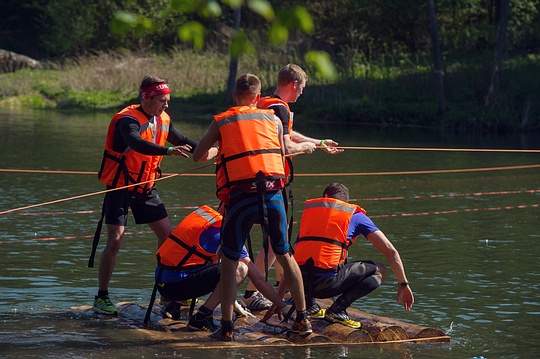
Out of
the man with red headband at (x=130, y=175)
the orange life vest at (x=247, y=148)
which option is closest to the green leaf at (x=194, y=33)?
the orange life vest at (x=247, y=148)

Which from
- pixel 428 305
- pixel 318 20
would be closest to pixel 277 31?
pixel 428 305

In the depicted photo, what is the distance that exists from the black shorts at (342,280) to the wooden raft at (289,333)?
23 centimetres

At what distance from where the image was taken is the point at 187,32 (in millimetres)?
4188

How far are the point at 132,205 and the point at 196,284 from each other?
1.05 m

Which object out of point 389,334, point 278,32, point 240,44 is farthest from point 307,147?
point 278,32

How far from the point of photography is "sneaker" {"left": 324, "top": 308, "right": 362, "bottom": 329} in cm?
813

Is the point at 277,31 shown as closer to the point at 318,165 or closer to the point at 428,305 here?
the point at 428,305

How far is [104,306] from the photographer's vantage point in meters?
8.59

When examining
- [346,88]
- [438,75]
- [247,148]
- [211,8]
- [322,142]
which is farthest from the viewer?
[346,88]

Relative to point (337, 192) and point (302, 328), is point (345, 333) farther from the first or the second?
point (337, 192)

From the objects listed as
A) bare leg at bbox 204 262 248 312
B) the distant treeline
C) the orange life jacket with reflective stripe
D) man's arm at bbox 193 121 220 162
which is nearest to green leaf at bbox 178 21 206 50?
man's arm at bbox 193 121 220 162

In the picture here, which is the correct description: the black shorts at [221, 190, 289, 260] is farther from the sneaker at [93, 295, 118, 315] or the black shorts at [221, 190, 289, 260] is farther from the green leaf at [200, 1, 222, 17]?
the green leaf at [200, 1, 222, 17]

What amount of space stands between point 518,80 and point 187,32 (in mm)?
28608

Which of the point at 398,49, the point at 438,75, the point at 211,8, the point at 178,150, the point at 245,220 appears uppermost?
the point at 398,49
